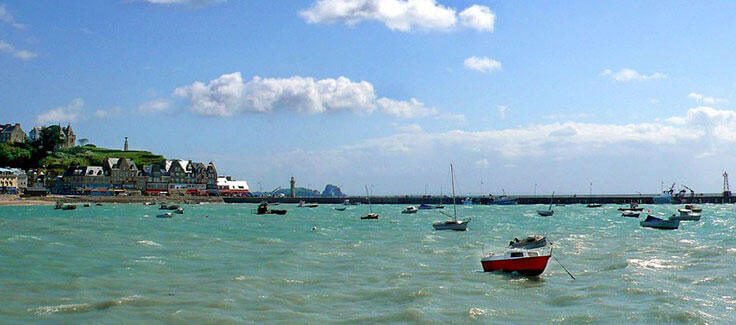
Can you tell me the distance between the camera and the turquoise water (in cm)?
2786

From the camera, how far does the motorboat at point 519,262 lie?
3844 cm

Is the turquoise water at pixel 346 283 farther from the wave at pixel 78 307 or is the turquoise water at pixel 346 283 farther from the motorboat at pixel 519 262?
the motorboat at pixel 519 262

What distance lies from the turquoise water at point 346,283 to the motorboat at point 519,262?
772 millimetres

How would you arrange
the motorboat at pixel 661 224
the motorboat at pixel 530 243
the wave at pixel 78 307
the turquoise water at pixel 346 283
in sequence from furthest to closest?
the motorboat at pixel 661 224 → the motorboat at pixel 530 243 → the turquoise water at pixel 346 283 → the wave at pixel 78 307

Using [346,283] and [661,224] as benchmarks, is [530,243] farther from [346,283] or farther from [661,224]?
[661,224]

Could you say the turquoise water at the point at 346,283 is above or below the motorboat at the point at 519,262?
below

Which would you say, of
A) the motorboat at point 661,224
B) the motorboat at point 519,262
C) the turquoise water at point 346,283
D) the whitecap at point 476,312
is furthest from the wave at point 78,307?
the motorboat at point 661,224

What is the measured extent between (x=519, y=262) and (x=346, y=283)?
11.2m

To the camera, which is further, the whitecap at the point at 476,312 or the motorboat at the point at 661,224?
the motorboat at the point at 661,224

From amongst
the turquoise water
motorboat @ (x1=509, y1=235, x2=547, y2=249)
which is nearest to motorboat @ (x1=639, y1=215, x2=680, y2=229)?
the turquoise water

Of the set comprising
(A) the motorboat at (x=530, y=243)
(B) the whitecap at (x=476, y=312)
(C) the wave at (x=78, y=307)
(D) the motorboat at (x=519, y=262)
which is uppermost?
(A) the motorboat at (x=530, y=243)

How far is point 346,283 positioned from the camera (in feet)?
118

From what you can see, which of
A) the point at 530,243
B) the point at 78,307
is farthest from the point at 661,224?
the point at 78,307

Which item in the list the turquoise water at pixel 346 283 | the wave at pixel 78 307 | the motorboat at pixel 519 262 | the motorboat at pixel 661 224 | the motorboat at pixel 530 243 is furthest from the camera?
the motorboat at pixel 661 224
